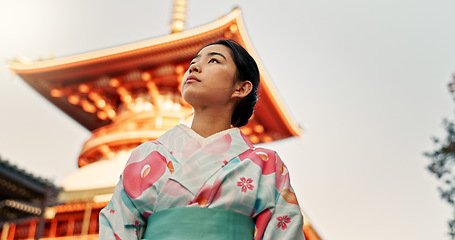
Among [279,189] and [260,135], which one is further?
[260,135]

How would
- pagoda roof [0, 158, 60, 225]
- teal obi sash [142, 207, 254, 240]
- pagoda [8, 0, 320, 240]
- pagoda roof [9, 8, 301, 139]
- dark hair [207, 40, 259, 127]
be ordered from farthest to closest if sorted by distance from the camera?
pagoda roof [9, 8, 301, 139]
pagoda [8, 0, 320, 240]
pagoda roof [0, 158, 60, 225]
dark hair [207, 40, 259, 127]
teal obi sash [142, 207, 254, 240]

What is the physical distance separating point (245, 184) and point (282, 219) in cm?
17

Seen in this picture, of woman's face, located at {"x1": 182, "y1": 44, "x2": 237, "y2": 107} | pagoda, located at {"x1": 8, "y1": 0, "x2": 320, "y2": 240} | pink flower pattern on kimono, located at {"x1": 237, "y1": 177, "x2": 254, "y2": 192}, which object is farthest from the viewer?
pagoda, located at {"x1": 8, "y1": 0, "x2": 320, "y2": 240}

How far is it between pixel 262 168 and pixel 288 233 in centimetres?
25

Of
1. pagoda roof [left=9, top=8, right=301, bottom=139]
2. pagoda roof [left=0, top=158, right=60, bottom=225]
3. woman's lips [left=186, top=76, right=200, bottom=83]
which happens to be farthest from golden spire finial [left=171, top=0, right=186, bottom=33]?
woman's lips [left=186, top=76, right=200, bottom=83]

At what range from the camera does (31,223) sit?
1127cm

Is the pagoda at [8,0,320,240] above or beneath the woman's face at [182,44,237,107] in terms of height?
above

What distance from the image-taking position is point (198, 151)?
1.63 metres

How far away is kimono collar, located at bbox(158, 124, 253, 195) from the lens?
1.56m

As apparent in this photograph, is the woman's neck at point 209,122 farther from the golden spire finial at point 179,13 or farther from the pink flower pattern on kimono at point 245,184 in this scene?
the golden spire finial at point 179,13

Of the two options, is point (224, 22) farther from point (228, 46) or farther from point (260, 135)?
point (228, 46)

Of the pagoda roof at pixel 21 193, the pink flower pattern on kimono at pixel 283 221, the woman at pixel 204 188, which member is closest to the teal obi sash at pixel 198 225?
the woman at pixel 204 188

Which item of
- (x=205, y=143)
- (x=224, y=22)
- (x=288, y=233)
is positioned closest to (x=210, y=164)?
(x=205, y=143)

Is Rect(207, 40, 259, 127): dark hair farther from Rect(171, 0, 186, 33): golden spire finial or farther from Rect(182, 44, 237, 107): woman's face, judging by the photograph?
Rect(171, 0, 186, 33): golden spire finial
